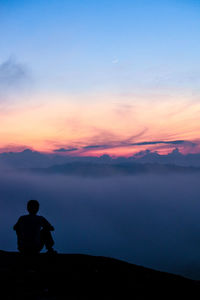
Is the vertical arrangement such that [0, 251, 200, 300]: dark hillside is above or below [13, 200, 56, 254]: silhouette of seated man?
below

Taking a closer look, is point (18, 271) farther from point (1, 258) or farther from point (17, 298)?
point (1, 258)

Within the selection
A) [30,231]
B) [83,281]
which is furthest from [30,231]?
[83,281]

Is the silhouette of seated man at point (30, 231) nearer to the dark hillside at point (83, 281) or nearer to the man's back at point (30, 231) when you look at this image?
the man's back at point (30, 231)

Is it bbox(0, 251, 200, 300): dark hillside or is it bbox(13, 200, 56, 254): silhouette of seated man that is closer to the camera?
bbox(0, 251, 200, 300): dark hillside

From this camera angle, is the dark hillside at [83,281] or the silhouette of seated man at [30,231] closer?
the dark hillside at [83,281]

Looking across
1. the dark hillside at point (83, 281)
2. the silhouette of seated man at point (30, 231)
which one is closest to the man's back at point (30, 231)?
the silhouette of seated man at point (30, 231)

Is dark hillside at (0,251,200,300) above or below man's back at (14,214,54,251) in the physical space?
below

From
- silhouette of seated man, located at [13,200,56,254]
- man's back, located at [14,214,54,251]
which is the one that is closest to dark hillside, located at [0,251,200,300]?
silhouette of seated man, located at [13,200,56,254]

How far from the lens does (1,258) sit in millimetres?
10484

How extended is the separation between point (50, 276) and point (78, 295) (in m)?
1.39

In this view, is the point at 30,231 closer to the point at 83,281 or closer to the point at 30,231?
the point at 30,231

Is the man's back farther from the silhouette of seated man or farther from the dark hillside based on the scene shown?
the dark hillside

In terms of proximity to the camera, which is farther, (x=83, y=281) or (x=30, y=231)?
(x=83, y=281)

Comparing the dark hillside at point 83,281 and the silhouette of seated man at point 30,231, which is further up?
the silhouette of seated man at point 30,231
